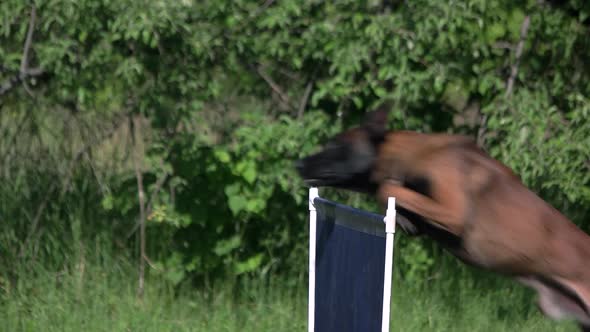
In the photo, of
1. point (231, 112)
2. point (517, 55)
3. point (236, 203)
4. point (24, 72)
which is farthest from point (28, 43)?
point (517, 55)

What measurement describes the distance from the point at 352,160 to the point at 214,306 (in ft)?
6.65

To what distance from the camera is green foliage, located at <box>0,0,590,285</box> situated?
6.48 meters

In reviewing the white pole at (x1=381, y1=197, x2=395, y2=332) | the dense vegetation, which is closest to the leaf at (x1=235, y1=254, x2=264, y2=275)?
the dense vegetation

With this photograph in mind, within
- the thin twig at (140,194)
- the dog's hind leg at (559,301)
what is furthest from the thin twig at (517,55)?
the thin twig at (140,194)

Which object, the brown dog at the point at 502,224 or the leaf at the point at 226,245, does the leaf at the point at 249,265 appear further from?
the brown dog at the point at 502,224

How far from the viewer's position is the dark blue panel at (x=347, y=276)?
393 centimetres

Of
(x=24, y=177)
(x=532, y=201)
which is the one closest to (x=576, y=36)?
(x=532, y=201)

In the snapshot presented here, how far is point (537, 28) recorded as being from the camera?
6.77 metres

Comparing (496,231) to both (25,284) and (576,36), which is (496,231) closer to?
(576,36)

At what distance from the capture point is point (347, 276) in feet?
13.9

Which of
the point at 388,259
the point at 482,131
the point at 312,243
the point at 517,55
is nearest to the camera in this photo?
the point at 388,259

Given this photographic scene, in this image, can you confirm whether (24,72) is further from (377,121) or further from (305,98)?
(377,121)

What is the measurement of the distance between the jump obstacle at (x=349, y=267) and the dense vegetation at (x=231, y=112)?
6.23 feet

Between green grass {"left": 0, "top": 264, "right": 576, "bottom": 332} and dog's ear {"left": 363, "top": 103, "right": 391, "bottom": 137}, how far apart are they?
1.63 meters
